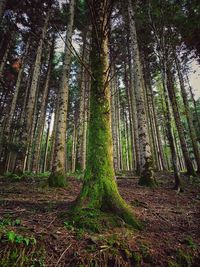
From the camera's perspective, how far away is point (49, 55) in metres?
16.9

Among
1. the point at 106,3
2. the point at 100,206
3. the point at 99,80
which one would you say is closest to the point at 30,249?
the point at 100,206

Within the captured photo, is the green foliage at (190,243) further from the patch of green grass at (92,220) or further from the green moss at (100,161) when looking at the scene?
the patch of green grass at (92,220)

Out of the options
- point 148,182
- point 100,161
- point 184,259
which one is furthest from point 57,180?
point 184,259

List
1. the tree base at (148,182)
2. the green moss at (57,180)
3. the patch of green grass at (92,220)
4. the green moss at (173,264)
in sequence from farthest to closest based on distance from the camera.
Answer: the tree base at (148,182) < the green moss at (57,180) < the patch of green grass at (92,220) < the green moss at (173,264)

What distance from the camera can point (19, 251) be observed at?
6.88 feet

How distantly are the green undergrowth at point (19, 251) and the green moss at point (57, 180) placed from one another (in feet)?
14.1

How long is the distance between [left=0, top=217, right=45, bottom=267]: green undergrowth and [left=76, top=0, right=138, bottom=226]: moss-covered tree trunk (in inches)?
40.8

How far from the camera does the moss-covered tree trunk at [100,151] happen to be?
3.23 meters

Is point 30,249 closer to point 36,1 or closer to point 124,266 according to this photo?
point 124,266

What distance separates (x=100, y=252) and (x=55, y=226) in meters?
0.86

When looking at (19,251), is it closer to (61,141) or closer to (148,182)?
(61,141)

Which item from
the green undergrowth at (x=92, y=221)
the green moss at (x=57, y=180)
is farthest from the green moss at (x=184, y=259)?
the green moss at (x=57, y=180)

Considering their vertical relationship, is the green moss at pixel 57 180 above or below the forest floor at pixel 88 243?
above

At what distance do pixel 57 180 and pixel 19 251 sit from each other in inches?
182
